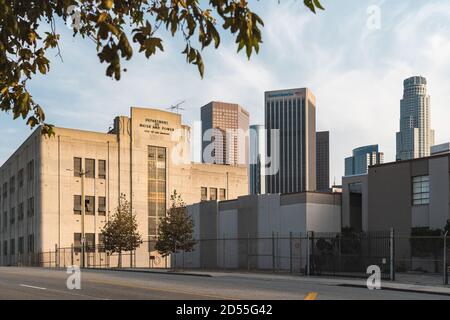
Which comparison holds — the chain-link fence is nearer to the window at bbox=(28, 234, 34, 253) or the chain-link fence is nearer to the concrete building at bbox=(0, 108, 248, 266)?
the window at bbox=(28, 234, 34, 253)

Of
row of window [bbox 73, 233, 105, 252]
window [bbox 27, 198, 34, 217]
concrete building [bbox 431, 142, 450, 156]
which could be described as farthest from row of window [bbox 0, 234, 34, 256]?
concrete building [bbox 431, 142, 450, 156]

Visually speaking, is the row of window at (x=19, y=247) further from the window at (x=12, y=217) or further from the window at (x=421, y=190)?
the window at (x=421, y=190)

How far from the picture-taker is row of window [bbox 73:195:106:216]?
7212cm

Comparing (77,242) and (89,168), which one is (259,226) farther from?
(89,168)

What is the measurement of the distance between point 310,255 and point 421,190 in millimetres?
10266

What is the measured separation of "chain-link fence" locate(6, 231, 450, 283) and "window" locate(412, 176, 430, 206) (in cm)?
274

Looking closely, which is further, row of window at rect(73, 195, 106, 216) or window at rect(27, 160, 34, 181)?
window at rect(27, 160, 34, 181)

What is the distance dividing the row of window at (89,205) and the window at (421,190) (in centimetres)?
4279

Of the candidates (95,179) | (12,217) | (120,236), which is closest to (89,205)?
(95,179)

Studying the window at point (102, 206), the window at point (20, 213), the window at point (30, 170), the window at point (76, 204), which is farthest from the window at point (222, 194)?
the window at point (20, 213)

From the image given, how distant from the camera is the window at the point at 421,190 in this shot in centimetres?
4053
